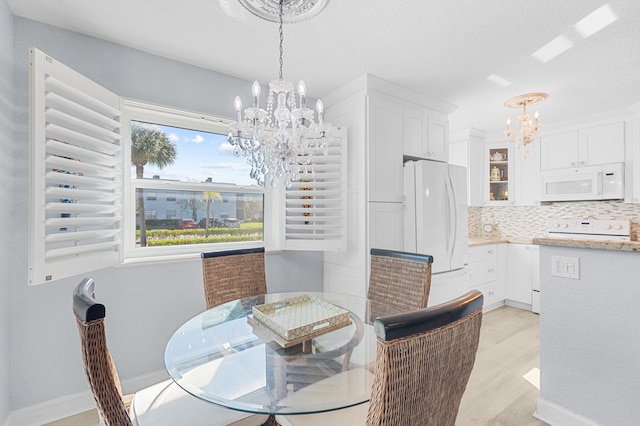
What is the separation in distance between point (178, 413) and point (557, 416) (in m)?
2.14

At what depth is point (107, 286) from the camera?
208cm

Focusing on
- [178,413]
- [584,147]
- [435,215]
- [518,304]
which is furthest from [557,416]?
[584,147]

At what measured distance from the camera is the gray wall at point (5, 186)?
1660mm

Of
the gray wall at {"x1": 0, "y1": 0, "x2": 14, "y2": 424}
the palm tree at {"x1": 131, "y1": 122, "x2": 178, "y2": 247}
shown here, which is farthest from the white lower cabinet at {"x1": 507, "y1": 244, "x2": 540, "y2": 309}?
the gray wall at {"x1": 0, "y1": 0, "x2": 14, "y2": 424}

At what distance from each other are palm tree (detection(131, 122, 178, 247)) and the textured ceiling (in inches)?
23.7

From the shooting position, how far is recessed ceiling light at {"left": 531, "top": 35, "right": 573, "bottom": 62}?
2.04 m

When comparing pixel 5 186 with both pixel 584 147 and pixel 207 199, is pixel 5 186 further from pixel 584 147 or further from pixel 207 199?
pixel 584 147

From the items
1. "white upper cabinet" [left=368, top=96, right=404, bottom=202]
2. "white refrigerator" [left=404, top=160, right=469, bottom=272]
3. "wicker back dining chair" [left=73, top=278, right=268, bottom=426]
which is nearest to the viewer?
"wicker back dining chair" [left=73, top=278, right=268, bottom=426]

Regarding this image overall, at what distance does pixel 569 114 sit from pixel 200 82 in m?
4.12

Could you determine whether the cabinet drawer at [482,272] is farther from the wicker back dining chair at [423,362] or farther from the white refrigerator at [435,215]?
the wicker back dining chair at [423,362]

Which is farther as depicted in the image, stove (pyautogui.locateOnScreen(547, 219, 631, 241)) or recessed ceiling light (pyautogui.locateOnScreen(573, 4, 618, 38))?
stove (pyautogui.locateOnScreen(547, 219, 631, 241))

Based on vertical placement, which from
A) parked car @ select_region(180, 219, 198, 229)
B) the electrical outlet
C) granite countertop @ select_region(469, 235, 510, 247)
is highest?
parked car @ select_region(180, 219, 198, 229)

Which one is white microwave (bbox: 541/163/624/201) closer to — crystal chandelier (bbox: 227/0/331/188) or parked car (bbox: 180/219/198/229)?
crystal chandelier (bbox: 227/0/331/188)

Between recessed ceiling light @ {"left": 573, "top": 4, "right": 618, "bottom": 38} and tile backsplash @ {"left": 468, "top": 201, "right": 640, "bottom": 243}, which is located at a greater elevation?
recessed ceiling light @ {"left": 573, "top": 4, "right": 618, "bottom": 38}
